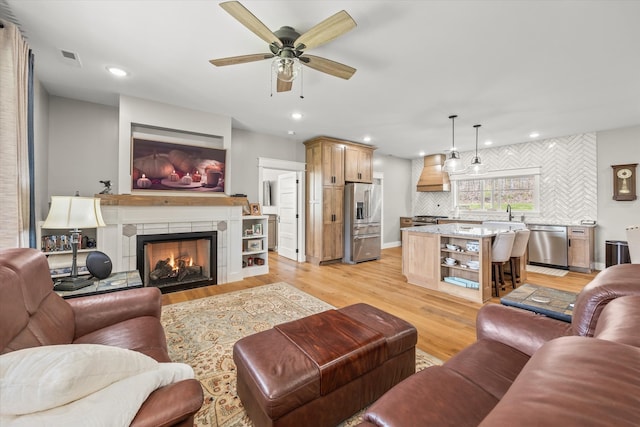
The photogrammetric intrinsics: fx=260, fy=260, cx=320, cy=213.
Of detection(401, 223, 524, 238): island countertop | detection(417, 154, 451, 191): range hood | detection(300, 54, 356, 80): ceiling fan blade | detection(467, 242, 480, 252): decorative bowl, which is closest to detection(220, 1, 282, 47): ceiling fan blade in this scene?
detection(300, 54, 356, 80): ceiling fan blade

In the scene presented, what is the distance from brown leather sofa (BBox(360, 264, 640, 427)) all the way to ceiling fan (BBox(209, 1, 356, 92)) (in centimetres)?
196

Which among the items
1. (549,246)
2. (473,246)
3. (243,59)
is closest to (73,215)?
(243,59)

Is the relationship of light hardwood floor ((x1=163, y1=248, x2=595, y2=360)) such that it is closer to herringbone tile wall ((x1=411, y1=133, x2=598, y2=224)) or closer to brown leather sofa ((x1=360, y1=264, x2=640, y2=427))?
brown leather sofa ((x1=360, y1=264, x2=640, y2=427))

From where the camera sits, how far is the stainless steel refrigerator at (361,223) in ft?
18.5

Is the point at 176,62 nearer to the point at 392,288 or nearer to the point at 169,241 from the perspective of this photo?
the point at 169,241

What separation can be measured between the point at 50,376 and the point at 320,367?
100 centimetres

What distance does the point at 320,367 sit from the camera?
4.26 ft

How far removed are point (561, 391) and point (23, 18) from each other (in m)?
3.68

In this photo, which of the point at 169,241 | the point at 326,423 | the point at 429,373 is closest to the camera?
the point at 429,373

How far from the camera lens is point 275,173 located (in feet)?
24.5

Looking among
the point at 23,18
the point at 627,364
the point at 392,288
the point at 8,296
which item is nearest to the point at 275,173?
the point at 392,288

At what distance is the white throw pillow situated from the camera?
0.69 m

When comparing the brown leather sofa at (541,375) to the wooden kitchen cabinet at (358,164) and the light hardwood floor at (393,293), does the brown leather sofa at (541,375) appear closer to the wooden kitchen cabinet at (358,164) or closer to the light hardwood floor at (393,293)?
the light hardwood floor at (393,293)

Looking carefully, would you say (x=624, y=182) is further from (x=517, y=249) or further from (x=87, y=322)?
(x=87, y=322)
